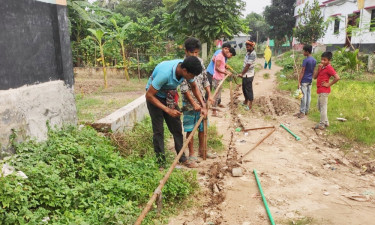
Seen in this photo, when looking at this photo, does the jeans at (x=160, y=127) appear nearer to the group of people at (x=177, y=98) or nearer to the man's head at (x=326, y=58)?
the group of people at (x=177, y=98)

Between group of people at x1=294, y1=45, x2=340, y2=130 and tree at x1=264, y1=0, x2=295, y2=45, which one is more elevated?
tree at x1=264, y1=0, x2=295, y2=45

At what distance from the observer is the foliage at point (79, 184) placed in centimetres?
234

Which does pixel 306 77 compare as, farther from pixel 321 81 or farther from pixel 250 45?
pixel 250 45

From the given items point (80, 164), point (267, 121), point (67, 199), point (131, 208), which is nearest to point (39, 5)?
point (80, 164)

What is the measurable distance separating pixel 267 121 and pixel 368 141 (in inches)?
80.0

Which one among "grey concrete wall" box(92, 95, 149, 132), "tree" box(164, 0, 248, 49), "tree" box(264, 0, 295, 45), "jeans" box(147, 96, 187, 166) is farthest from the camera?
"tree" box(264, 0, 295, 45)

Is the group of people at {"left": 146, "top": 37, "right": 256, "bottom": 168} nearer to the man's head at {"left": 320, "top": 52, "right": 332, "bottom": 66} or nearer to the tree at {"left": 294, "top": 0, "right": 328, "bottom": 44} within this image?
the man's head at {"left": 320, "top": 52, "right": 332, "bottom": 66}

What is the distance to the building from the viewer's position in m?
15.6

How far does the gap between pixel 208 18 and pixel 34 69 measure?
7396 mm

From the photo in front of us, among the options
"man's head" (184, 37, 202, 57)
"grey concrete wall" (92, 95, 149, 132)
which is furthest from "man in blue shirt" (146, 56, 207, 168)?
"grey concrete wall" (92, 95, 149, 132)

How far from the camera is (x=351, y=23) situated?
18828 mm

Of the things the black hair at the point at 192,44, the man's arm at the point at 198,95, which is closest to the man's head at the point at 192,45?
the black hair at the point at 192,44

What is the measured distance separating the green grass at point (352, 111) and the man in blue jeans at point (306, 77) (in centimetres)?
25

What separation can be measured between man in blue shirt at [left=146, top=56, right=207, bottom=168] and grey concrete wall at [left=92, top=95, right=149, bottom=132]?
89 cm
